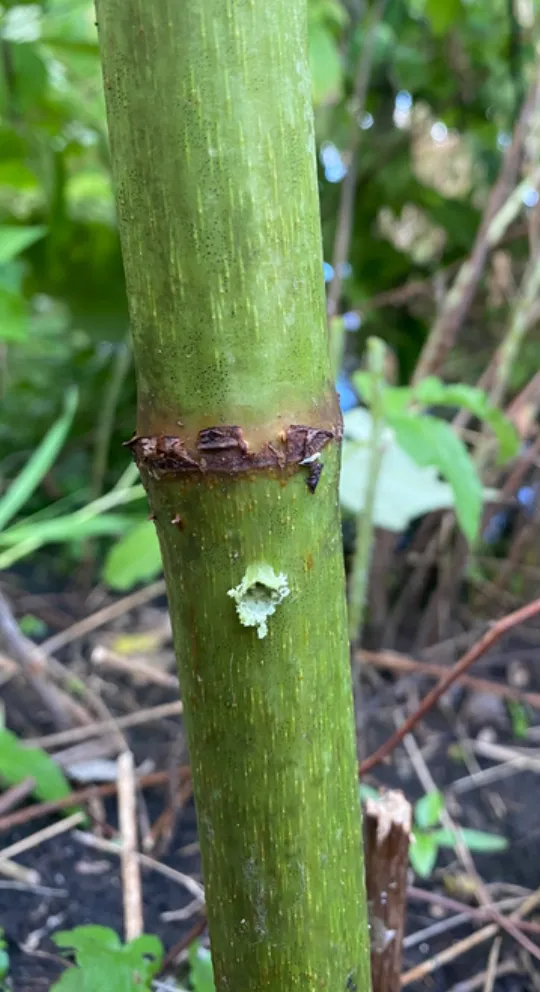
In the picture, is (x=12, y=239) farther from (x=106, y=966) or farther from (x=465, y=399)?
(x=106, y=966)

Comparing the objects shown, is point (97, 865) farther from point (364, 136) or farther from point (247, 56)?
point (364, 136)

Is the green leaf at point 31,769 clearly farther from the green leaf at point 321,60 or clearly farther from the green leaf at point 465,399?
the green leaf at point 321,60

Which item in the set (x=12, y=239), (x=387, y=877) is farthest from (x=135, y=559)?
(x=387, y=877)

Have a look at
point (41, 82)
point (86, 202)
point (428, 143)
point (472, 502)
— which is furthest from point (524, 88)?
point (86, 202)

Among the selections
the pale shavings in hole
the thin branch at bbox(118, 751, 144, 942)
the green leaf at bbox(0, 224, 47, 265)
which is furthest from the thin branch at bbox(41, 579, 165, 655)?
the pale shavings in hole

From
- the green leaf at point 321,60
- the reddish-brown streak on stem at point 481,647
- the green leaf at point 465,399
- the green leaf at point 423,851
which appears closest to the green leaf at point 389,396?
the green leaf at point 465,399
